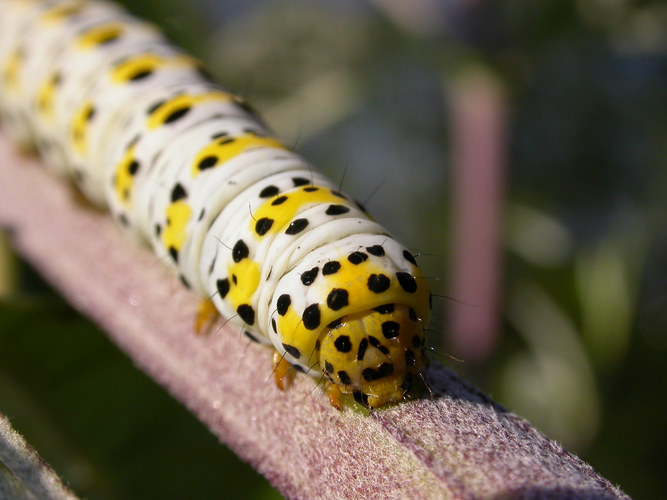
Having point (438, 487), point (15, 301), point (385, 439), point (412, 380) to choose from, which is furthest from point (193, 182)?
point (438, 487)

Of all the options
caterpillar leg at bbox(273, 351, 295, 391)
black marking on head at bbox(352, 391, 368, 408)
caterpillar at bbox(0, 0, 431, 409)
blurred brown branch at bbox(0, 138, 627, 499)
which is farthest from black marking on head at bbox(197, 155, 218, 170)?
black marking on head at bbox(352, 391, 368, 408)

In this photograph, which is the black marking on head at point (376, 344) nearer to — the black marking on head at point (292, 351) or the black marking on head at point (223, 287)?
the black marking on head at point (292, 351)

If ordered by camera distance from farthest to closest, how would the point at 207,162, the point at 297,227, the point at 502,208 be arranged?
1. the point at 502,208
2. the point at 207,162
3. the point at 297,227

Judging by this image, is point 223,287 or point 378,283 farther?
point 223,287

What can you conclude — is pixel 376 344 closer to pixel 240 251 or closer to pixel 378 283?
pixel 378 283

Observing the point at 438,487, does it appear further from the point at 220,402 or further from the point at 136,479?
the point at 136,479

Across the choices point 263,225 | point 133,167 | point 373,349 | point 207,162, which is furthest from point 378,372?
point 133,167

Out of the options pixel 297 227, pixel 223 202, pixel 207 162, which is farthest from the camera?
pixel 207 162

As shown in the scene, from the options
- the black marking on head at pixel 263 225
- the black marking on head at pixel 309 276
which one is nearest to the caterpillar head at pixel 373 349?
the black marking on head at pixel 309 276

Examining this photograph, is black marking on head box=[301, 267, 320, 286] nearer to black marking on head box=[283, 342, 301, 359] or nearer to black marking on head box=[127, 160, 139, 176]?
black marking on head box=[283, 342, 301, 359]
